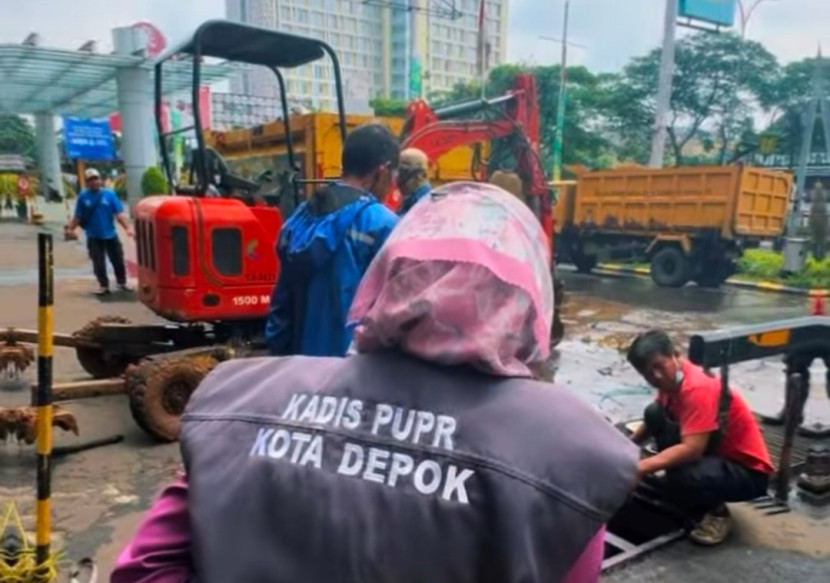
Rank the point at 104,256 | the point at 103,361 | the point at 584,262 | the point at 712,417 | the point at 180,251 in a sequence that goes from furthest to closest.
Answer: the point at 584,262 < the point at 104,256 < the point at 103,361 < the point at 180,251 < the point at 712,417

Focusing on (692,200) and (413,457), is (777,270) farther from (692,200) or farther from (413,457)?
(413,457)

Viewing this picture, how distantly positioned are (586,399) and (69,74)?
2246 centimetres

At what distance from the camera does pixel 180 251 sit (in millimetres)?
5031

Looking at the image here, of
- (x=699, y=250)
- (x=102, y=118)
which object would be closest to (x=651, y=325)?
(x=699, y=250)

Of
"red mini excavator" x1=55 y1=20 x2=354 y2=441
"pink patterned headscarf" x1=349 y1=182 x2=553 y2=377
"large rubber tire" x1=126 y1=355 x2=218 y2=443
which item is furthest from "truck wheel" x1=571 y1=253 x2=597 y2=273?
"pink patterned headscarf" x1=349 y1=182 x2=553 y2=377

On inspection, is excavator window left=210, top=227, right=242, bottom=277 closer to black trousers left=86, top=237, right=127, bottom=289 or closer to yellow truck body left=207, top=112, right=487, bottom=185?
yellow truck body left=207, top=112, right=487, bottom=185

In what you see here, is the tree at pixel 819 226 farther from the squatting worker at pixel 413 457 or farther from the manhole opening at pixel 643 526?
the squatting worker at pixel 413 457

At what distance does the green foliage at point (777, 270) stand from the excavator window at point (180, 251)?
38.7ft

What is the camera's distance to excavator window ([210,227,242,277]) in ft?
16.7

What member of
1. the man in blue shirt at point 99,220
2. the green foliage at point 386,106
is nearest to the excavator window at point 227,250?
the man in blue shirt at point 99,220

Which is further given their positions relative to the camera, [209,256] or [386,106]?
[386,106]

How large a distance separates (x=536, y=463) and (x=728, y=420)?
10.2ft

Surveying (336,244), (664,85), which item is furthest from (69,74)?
(336,244)

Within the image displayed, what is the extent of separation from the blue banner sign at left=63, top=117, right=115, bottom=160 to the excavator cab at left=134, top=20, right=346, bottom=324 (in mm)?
26575
